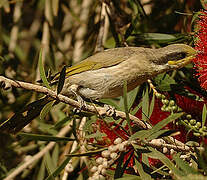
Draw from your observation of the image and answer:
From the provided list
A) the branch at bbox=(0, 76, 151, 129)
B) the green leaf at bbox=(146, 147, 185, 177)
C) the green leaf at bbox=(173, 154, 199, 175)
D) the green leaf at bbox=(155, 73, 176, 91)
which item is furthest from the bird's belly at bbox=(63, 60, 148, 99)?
the green leaf at bbox=(173, 154, 199, 175)

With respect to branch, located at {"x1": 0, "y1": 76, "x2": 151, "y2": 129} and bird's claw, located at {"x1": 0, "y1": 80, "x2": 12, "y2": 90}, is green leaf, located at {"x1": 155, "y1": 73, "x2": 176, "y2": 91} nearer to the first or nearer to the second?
branch, located at {"x1": 0, "y1": 76, "x2": 151, "y2": 129}

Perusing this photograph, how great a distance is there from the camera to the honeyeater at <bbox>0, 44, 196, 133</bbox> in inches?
97.9

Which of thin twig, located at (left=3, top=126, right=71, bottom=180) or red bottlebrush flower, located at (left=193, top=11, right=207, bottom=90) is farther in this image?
thin twig, located at (left=3, top=126, right=71, bottom=180)

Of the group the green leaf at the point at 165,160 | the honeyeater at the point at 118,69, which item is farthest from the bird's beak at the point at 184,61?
the green leaf at the point at 165,160

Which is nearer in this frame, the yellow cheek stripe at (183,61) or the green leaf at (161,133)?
the green leaf at (161,133)

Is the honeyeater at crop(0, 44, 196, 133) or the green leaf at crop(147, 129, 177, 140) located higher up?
the green leaf at crop(147, 129, 177, 140)

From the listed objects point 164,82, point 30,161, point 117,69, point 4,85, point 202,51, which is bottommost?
point 30,161

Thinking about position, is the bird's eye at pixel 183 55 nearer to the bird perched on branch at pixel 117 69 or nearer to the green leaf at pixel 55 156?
the bird perched on branch at pixel 117 69

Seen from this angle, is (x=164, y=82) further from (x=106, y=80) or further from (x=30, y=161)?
(x=30, y=161)

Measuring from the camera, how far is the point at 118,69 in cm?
254

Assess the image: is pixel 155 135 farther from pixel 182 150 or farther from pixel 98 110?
pixel 98 110

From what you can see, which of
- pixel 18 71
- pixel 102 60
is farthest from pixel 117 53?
pixel 18 71

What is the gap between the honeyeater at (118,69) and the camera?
2.49 meters

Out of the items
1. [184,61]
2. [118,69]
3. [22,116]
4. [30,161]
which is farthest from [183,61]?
[30,161]
